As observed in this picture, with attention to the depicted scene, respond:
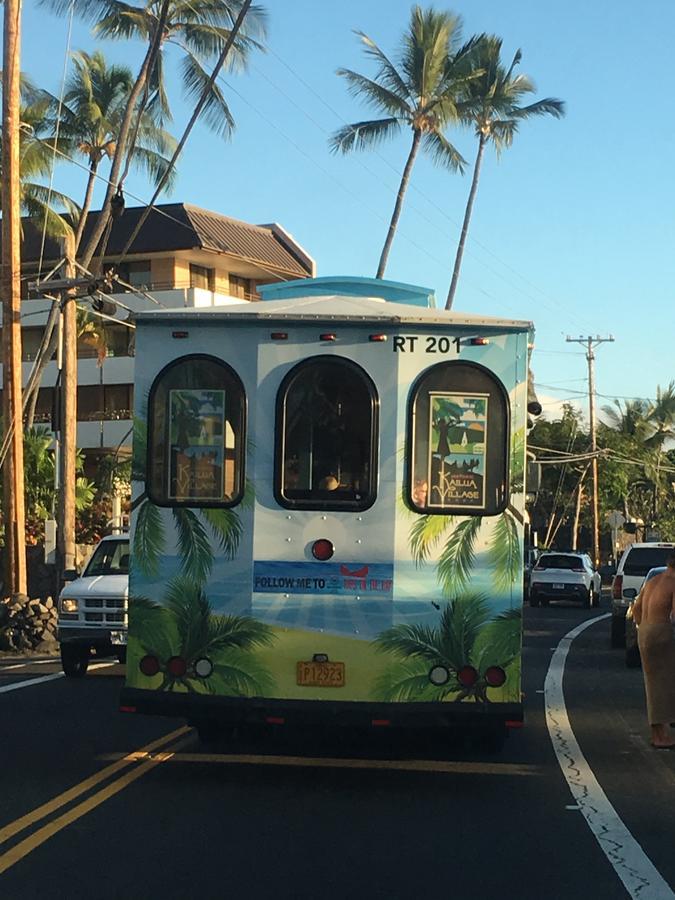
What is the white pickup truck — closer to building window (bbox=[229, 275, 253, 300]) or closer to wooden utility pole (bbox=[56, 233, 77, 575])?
wooden utility pole (bbox=[56, 233, 77, 575])

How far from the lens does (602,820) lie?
9.39 meters

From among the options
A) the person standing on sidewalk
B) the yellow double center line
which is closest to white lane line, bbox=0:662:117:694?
the yellow double center line

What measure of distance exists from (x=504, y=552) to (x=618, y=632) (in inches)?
602

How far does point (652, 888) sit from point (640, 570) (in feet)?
62.4

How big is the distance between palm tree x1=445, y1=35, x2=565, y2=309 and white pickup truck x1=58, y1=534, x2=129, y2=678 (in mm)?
28238

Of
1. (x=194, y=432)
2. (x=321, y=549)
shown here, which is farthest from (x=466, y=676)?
(x=194, y=432)

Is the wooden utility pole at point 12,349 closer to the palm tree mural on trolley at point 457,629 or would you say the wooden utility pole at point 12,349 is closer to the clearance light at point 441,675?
the palm tree mural on trolley at point 457,629

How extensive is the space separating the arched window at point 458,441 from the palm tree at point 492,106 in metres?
34.1

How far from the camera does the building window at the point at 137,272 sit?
56938mm

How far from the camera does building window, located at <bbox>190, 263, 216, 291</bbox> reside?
56.9 m

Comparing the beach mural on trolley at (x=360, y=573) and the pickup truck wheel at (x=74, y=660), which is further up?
the beach mural on trolley at (x=360, y=573)

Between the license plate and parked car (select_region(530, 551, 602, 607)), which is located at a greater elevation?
the license plate

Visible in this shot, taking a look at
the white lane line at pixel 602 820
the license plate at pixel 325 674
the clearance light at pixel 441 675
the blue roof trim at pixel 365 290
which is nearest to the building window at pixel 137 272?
the white lane line at pixel 602 820

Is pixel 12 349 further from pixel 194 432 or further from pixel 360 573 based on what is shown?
pixel 360 573
